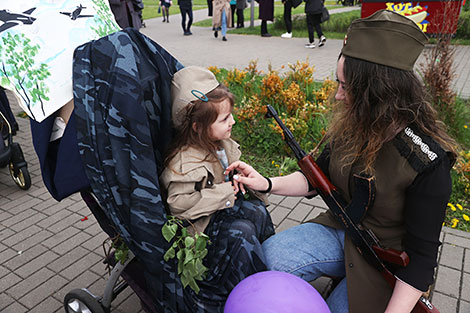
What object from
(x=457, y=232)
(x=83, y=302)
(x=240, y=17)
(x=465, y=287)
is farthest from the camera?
(x=240, y=17)

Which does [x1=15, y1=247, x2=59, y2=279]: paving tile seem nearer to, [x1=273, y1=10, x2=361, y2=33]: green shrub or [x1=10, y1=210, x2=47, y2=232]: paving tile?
[x1=10, y1=210, x2=47, y2=232]: paving tile

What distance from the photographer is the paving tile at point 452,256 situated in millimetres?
2615

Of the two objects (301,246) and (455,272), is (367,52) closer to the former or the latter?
(301,246)

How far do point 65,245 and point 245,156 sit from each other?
2.02 m

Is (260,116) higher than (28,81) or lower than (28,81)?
lower

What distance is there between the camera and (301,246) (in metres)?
1.88

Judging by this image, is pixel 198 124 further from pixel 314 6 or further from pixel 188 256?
pixel 314 6

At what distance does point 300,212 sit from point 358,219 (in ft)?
5.56

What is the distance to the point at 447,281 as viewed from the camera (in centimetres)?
247

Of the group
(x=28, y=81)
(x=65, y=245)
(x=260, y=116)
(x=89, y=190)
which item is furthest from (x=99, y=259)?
(x=260, y=116)

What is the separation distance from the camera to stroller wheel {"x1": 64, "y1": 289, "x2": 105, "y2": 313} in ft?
6.30

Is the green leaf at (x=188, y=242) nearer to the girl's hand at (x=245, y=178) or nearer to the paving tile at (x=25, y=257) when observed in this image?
the girl's hand at (x=245, y=178)

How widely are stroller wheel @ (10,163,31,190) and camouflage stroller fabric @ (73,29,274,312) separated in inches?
110

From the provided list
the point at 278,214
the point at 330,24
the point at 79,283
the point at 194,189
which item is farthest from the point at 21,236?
the point at 330,24
